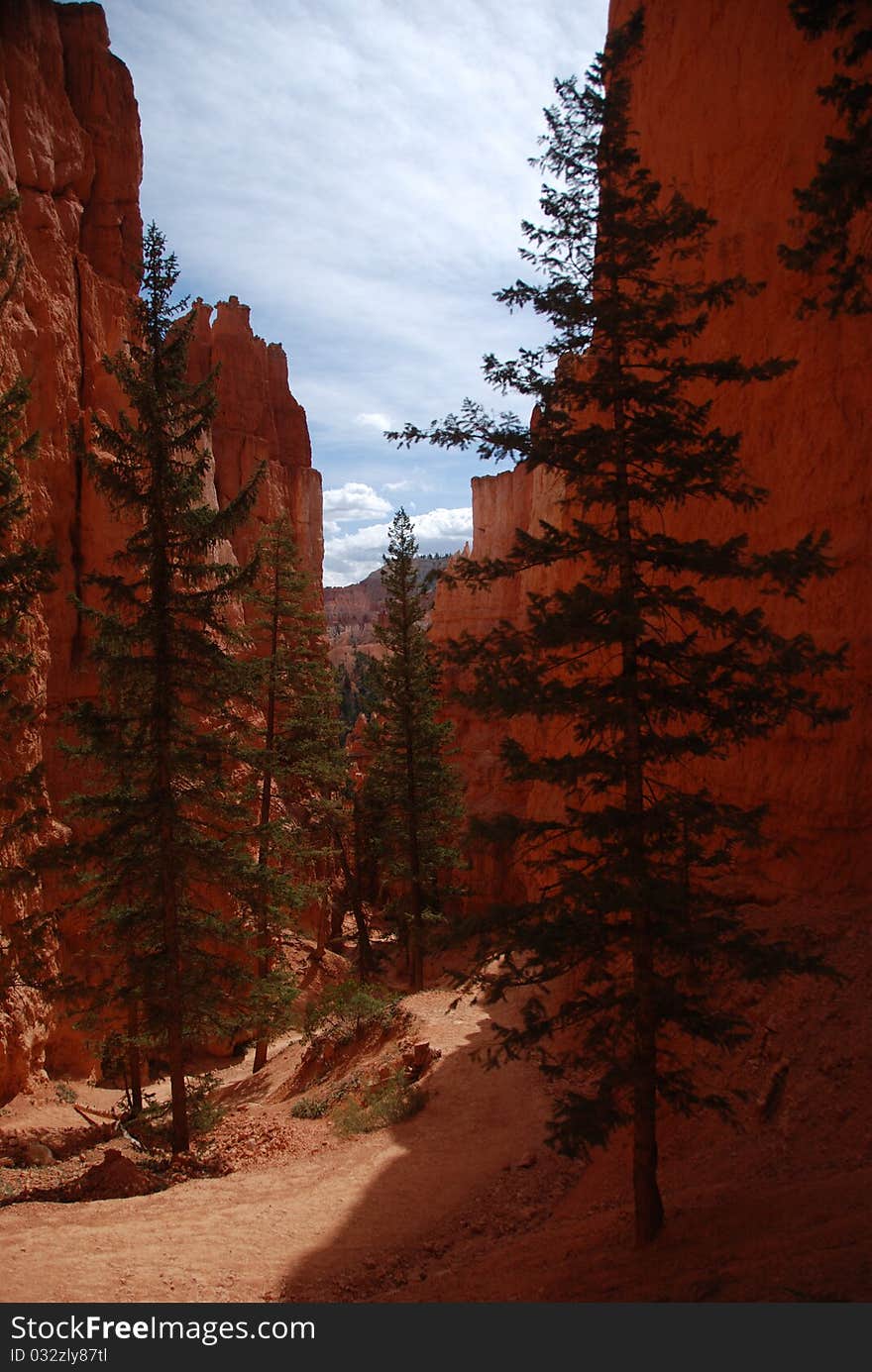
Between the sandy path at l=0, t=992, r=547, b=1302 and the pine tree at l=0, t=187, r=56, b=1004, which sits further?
the pine tree at l=0, t=187, r=56, b=1004

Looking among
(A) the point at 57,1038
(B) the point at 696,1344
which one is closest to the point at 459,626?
(A) the point at 57,1038

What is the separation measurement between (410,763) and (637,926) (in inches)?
666

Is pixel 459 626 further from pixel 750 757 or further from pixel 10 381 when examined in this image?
pixel 750 757

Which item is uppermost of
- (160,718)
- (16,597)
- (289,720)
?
(16,597)

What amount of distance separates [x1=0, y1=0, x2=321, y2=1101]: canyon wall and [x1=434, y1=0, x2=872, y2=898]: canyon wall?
11509 mm

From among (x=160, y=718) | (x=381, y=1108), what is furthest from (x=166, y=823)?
(x=381, y=1108)

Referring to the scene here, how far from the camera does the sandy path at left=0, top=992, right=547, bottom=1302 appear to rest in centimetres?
744

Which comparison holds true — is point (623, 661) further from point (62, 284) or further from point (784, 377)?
point (62, 284)

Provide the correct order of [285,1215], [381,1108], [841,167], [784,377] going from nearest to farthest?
[841,167] → [285,1215] → [784,377] → [381,1108]

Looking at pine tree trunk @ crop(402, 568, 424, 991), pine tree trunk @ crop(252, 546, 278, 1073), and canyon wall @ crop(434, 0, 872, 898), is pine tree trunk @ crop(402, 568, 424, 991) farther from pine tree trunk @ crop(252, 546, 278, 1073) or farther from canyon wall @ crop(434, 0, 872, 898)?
canyon wall @ crop(434, 0, 872, 898)

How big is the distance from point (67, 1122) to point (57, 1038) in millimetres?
3476

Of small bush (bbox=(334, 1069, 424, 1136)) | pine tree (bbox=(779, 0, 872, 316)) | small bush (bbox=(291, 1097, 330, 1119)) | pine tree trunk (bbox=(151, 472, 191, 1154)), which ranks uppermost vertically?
pine tree (bbox=(779, 0, 872, 316))

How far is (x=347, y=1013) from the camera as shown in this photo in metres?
17.6

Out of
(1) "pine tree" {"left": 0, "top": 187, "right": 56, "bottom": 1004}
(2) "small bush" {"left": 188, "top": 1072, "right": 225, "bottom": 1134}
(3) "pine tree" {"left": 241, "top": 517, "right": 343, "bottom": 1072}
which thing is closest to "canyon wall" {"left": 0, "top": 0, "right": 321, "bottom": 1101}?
(1) "pine tree" {"left": 0, "top": 187, "right": 56, "bottom": 1004}
